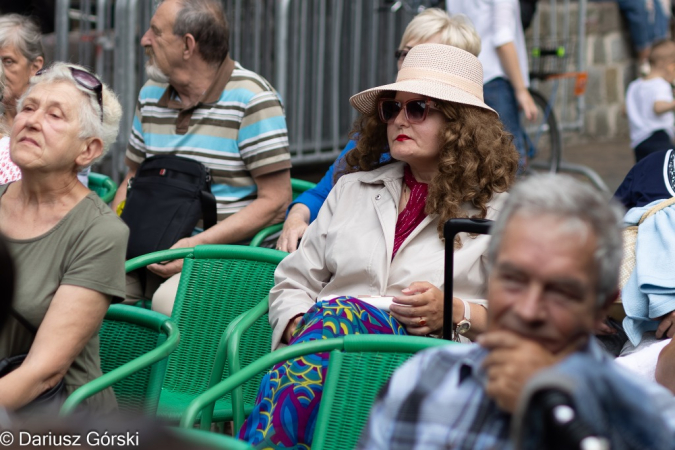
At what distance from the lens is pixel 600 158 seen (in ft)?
29.9

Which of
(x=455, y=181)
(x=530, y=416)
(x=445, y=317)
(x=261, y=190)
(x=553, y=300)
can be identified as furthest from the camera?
(x=261, y=190)

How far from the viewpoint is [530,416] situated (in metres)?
1.36

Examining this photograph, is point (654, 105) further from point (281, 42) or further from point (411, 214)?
point (411, 214)

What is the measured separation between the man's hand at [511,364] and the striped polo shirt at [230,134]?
8.64 feet

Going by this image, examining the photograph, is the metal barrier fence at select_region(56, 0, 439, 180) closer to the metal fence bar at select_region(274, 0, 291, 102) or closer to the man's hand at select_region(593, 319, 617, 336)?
the metal fence bar at select_region(274, 0, 291, 102)

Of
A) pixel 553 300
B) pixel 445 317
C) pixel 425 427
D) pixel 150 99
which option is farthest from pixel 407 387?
pixel 150 99

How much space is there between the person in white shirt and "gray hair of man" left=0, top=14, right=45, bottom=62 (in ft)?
7.38

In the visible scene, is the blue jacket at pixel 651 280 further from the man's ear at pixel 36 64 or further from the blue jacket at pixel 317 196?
the man's ear at pixel 36 64

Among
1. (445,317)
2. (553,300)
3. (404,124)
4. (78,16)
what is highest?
(78,16)

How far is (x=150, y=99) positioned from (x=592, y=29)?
6601 millimetres

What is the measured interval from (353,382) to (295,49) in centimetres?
433

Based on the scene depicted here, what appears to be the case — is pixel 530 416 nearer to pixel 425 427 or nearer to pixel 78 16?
pixel 425 427

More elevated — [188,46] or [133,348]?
[188,46]

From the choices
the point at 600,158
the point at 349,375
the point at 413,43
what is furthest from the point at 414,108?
the point at 600,158
